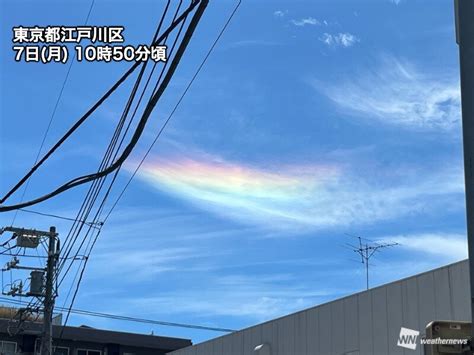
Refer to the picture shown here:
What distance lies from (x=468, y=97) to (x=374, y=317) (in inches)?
418

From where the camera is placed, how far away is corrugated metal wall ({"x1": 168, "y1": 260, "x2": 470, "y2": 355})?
11.2 m

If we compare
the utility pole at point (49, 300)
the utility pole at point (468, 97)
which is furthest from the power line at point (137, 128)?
the utility pole at point (49, 300)

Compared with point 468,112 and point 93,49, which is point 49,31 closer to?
point 93,49

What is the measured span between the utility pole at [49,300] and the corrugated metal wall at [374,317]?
9.04 meters

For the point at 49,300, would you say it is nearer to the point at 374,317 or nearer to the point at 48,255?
the point at 48,255

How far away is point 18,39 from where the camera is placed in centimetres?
938

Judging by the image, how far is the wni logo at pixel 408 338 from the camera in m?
11.7

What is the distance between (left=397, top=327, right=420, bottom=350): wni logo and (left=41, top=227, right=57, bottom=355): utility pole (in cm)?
1427

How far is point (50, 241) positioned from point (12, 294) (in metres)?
3.08

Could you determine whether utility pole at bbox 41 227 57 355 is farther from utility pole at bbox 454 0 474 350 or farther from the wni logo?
utility pole at bbox 454 0 474 350

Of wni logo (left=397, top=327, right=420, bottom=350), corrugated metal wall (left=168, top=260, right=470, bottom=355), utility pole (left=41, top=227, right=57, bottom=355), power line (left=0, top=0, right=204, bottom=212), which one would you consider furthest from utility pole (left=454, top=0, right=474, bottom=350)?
utility pole (left=41, top=227, right=57, bottom=355)

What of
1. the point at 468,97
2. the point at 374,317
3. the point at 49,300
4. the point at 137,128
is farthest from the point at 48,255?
the point at 468,97

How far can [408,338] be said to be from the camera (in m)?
11.9

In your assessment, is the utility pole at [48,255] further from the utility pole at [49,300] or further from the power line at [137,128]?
the power line at [137,128]
